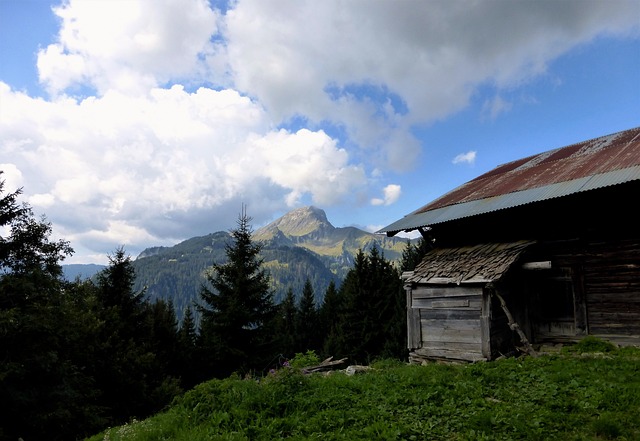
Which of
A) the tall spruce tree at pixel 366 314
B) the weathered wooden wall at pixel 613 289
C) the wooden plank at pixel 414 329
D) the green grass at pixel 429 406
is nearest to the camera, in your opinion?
the green grass at pixel 429 406

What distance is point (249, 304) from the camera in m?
27.1

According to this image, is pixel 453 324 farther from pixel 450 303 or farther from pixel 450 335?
pixel 450 303

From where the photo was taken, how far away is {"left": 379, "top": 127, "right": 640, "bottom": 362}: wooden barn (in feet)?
39.2

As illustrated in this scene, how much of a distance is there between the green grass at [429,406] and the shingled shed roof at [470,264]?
3358 mm

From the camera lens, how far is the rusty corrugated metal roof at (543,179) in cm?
1190

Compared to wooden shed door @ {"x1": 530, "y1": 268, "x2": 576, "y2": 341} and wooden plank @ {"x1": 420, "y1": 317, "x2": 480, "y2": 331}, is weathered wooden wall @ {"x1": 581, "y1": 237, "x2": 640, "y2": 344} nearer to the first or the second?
wooden shed door @ {"x1": 530, "y1": 268, "x2": 576, "y2": 341}

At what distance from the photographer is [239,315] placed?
1008 inches

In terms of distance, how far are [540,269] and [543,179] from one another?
3499 mm

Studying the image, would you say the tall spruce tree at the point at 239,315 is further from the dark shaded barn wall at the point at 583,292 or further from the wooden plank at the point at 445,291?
the dark shaded barn wall at the point at 583,292

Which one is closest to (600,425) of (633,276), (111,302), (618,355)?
(618,355)

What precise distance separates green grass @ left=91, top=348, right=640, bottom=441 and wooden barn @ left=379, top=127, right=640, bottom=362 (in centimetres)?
307

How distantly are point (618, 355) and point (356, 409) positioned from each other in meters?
7.52

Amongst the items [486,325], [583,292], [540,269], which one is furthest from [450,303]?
[583,292]

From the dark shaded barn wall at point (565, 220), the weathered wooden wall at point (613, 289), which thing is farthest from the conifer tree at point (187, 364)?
the weathered wooden wall at point (613, 289)
